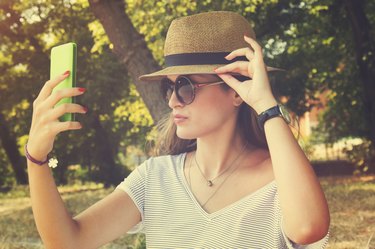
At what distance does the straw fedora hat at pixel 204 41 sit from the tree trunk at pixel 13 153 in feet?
72.3

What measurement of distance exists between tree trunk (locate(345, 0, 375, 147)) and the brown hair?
33.6 feet

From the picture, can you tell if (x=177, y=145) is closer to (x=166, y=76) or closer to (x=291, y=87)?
(x=166, y=76)

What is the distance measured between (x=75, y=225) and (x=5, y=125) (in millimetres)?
22224

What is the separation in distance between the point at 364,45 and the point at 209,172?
1056 centimetres

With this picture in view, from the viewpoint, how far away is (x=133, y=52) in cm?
743

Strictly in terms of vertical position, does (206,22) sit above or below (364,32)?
above

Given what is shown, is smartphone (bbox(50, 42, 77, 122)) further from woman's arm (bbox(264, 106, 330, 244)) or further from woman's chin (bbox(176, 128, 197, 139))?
woman's arm (bbox(264, 106, 330, 244))

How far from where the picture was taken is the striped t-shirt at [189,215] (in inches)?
102

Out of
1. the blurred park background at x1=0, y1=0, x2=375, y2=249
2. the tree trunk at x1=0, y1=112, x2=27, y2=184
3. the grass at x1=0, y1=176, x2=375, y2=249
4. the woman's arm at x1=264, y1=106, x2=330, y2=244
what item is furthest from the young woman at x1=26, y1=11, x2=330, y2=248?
the tree trunk at x1=0, y1=112, x2=27, y2=184

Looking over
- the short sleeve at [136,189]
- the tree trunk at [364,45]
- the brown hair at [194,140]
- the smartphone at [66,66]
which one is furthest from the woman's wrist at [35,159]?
the tree trunk at [364,45]

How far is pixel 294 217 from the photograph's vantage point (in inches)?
89.4

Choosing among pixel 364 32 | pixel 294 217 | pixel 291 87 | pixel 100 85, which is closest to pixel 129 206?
pixel 294 217

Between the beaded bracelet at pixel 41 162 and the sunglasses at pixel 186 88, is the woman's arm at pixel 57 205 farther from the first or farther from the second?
the sunglasses at pixel 186 88

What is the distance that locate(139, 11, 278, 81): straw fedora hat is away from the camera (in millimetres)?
2900
